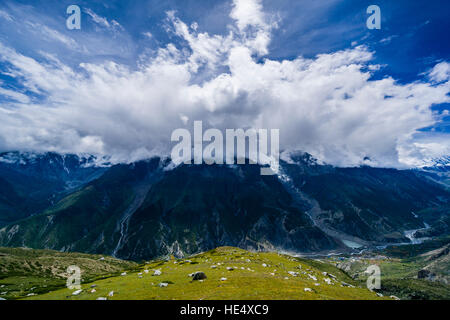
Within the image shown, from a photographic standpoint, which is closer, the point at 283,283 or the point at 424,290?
the point at 283,283
